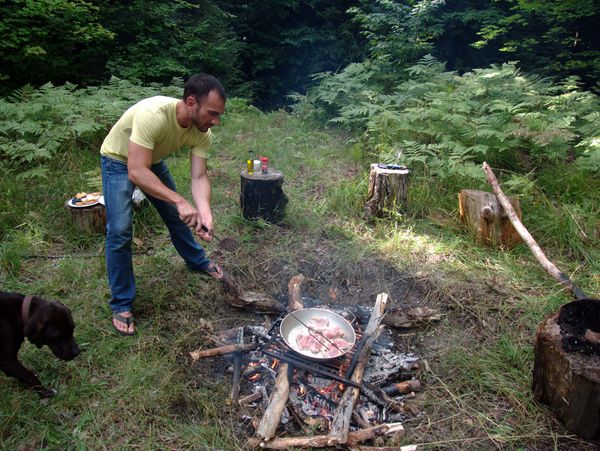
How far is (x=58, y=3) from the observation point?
22.1 ft

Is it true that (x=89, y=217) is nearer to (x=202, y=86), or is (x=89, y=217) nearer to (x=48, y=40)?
(x=202, y=86)

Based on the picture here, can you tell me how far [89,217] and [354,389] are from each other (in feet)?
11.5

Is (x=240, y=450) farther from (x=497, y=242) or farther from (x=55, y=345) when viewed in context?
(x=497, y=242)

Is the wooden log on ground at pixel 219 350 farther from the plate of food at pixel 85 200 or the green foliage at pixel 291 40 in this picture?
the green foliage at pixel 291 40

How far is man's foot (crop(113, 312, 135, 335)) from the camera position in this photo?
3.08 m

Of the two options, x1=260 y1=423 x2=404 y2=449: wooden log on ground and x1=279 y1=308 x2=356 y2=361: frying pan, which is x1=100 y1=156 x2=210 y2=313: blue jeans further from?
x1=260 y1=423 x2=404 y2=449: wooden log on ground

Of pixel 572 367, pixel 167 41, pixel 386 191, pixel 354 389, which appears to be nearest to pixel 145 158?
pixel 354 389

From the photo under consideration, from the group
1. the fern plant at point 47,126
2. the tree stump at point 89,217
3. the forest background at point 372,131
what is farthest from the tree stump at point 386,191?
the fern plant at point 47,126

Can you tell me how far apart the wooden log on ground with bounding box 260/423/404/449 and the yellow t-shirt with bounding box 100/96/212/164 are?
2.16 metres

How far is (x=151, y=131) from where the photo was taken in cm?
281

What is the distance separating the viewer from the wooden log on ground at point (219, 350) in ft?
9.53

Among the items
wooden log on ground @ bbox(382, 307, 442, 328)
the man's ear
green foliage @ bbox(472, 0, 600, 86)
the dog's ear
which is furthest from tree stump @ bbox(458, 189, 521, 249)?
green foliage @ bbox(472, 0, 600, 86)

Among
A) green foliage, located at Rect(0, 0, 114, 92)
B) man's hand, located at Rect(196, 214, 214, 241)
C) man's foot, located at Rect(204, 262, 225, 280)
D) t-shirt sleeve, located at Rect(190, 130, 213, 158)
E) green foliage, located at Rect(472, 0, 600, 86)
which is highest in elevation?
green foliage, located at Rect(472, 0, 600, 86)

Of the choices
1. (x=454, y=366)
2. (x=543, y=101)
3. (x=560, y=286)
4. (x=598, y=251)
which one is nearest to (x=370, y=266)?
(x=454, y=366)
